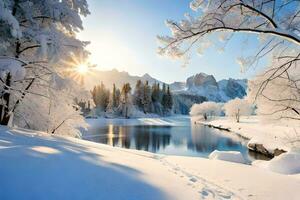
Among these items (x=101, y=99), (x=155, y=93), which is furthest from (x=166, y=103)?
(x=101, y=99)

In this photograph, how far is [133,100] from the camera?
90.2 metres

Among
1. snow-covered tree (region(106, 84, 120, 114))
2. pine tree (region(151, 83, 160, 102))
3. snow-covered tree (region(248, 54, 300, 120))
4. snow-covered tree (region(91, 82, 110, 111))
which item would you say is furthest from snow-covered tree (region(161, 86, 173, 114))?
snow-covered tree (region(248, 54, 300, 120))

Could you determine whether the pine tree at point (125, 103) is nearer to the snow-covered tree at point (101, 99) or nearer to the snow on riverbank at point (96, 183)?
the snow-covered tree at point (101, 99)

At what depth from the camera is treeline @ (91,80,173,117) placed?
262ft

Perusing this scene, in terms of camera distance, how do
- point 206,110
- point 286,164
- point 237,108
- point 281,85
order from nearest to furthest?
point 281,85 < point 286,164 < point 237,108 < point 206,110

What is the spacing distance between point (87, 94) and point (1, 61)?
4.30 metres

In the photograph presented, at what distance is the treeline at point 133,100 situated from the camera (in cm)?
7988

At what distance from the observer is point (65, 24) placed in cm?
827

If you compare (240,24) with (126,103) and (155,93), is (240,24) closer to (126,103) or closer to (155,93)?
(126,103)

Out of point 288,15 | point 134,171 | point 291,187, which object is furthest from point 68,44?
point 291,187

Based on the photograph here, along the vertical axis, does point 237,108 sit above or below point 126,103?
below

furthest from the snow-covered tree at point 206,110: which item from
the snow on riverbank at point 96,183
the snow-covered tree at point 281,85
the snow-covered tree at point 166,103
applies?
the snow on riverbank at point 96,183

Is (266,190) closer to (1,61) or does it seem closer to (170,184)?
(170,184)

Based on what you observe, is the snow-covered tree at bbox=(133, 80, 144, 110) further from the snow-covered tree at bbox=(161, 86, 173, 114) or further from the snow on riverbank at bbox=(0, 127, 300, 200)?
the snow on riverbank at bbox=(0, 127, 300, 200)
